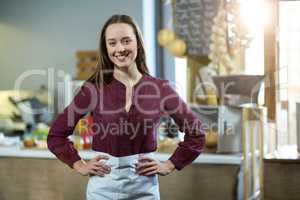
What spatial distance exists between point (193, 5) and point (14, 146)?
5.52ft

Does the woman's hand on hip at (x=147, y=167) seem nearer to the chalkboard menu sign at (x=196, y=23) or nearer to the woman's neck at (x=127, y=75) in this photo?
the woman's neck at (x=127, y=75)

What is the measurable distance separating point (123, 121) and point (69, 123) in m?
0.15

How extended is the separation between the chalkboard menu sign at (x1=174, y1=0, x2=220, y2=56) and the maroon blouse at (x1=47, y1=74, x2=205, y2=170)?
198 centimetres

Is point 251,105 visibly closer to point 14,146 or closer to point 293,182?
point 293,182

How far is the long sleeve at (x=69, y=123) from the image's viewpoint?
1285 mm

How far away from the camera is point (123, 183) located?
126 cm

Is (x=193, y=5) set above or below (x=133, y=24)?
above

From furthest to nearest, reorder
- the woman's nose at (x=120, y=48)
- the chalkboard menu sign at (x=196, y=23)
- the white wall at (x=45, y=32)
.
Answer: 1. the white wall at (x=45, y=32)
2. the chalkboard menu sign at (x=196, y=23)
3. the woman's nose at (x=120, y=48)

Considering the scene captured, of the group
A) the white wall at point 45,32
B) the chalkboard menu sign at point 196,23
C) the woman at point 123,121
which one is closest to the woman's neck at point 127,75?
the woman at point 123,121

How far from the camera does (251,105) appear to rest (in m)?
1.66

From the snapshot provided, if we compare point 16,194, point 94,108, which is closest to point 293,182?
point 94,108

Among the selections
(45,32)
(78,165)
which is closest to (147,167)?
(78,165)

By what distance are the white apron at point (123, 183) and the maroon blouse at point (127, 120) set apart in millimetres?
23

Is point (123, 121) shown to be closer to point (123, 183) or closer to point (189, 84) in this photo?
point (123, 183)
